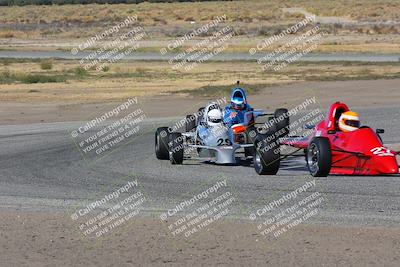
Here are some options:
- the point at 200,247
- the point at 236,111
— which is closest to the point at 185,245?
the point at 200,247

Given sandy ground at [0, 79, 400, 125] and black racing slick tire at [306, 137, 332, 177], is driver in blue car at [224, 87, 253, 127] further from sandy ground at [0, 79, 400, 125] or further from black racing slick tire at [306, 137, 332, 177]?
sandy ground at [0, 79, 400, 125]

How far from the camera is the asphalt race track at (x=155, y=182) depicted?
52.5ft

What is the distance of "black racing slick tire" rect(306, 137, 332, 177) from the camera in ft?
60.9

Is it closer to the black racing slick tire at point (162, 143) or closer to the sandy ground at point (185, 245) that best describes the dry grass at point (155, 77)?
the black racing slick tire at point (162, 143)

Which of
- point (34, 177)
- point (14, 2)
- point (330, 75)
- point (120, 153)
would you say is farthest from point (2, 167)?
point (14, 2)

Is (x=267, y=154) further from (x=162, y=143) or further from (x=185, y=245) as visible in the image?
(x=185, y=245)

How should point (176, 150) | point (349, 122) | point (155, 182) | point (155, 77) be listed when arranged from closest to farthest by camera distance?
point (155, 182)
point (349, 122)
point (176, 150)
point (155, 77)

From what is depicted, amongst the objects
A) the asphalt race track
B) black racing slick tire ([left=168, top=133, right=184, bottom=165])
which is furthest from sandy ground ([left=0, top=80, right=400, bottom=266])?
black racing slick tire ([left=168, top=133, right=184, bottom=165])

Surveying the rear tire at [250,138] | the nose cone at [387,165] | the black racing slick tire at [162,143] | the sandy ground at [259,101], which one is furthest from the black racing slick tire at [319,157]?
the sandy ground at [259,101]

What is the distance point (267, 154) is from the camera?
1941 centimetres

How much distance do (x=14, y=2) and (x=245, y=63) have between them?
103666mm

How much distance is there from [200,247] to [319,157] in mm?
6058

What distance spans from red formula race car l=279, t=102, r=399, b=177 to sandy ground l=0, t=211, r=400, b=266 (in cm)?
437

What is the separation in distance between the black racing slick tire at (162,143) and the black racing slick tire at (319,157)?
4.54 m
